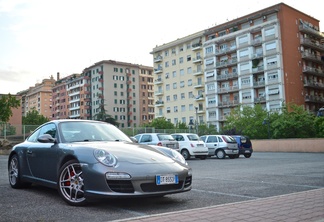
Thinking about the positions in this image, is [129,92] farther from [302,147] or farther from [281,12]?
[302,147]

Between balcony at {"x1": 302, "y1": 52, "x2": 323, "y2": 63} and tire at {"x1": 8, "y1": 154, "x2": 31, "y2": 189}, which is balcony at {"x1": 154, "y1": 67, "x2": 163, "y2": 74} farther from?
tire at {"x1": 8, "y1": 154, "x2": 31, "y2": 189}

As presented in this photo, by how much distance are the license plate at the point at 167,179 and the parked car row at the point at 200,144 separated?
45.6 ft

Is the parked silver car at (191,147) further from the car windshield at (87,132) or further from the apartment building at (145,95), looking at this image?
the apartment building at (145,95)

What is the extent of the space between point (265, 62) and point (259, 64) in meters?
1.60

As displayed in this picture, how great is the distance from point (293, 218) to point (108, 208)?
2.50 meters

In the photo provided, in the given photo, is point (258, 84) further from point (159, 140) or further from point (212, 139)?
point (159, 140)

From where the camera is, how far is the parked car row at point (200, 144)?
20.1 metres

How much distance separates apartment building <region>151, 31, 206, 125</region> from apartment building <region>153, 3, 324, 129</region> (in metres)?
0.32

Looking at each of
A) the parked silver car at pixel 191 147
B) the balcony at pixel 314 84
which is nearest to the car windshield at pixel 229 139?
the parked silver car at pixel 191 147

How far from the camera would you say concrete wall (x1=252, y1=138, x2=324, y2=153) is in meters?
32.8

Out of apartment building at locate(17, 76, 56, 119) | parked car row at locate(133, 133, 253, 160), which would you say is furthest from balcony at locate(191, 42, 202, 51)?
apartment building at locate(17, 76, 56, 119)

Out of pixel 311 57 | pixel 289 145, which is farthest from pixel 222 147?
pixel 311 57

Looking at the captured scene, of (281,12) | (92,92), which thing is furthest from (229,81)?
(92,92)

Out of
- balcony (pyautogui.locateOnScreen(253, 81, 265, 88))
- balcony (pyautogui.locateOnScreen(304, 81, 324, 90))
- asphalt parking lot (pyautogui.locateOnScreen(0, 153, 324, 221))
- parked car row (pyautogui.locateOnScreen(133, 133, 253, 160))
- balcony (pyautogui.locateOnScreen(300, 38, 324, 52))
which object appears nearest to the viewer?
asphalt parking lot (pyautogui.locateOnScreen(0, 153, 324, 221))
